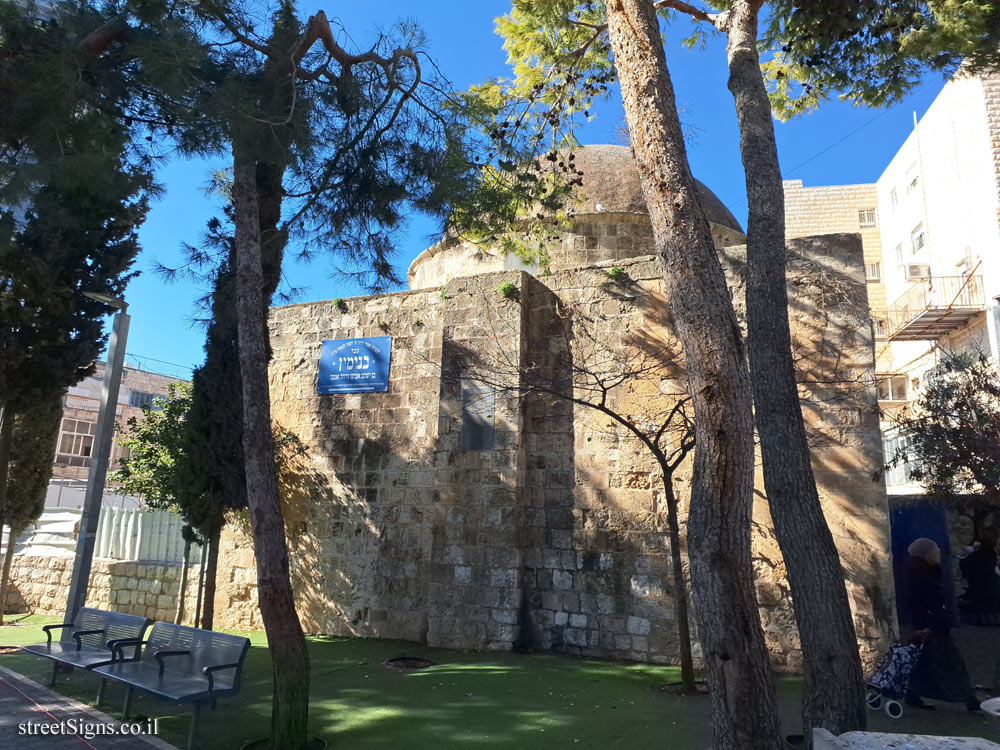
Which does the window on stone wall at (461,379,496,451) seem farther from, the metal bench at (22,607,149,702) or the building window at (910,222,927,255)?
the building window at (910,222,927,255)

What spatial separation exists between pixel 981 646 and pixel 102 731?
7763 mm

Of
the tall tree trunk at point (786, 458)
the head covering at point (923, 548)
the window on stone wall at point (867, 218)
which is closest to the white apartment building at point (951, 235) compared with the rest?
the head covering at point (923, 548)

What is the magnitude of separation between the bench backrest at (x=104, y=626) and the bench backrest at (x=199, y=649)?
9.7 inches

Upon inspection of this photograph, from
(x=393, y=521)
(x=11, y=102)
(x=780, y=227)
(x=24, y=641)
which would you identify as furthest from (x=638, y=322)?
(x=24, y=641)

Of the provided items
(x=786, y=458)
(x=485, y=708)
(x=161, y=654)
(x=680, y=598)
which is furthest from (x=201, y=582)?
(x=786, y=458)

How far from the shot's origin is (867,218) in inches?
1137

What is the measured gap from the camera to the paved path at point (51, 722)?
460cm

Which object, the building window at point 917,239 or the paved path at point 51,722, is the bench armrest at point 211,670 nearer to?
the paved path at point 51,722

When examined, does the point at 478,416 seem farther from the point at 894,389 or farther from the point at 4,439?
the point at 894,389

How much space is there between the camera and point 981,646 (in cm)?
664

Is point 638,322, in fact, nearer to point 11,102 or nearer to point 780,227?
point 780,227

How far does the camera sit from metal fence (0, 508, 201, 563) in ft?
33.9

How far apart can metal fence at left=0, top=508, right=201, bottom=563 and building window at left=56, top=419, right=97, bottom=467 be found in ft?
47.0

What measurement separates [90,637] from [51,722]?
4.91 ft
